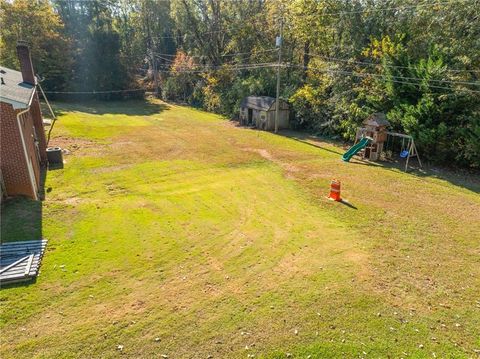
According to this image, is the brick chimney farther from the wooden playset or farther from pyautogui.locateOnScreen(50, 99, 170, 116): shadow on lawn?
the wooden playset

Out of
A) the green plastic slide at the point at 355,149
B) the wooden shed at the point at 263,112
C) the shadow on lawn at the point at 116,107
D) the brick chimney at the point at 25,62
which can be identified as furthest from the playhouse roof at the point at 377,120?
the shadow on lawn at the point at 116,107

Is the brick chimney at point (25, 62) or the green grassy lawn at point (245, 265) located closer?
the green grassy lawn at point (245, 265)

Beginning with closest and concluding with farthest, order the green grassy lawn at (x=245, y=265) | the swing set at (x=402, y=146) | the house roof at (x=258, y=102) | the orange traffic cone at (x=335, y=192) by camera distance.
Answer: the green grassy lawn at (x=245, y=265) → the orange traffic cone at (x=335, y=192) → the swing set at (x=402, y=146) → the house roof at (x=258, y=102)

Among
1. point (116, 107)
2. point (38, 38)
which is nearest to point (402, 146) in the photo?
point (116, 107)

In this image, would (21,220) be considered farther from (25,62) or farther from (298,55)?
(298,55)

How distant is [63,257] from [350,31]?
76.6ft

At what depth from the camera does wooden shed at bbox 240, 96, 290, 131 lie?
27.9 meters

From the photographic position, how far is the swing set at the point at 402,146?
18.6m

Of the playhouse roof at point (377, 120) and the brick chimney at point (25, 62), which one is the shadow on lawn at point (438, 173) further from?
the brick chimney at point (25, 62)

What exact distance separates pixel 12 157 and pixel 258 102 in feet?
66.8

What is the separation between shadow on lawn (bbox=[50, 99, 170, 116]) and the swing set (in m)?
23.0

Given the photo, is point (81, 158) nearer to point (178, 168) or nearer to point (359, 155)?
point (178, 168)

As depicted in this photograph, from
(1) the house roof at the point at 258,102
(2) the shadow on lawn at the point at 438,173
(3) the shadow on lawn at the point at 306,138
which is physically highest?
(1) the house roof at the point at 258,102

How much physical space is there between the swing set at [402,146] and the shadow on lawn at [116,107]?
75.6 ft
